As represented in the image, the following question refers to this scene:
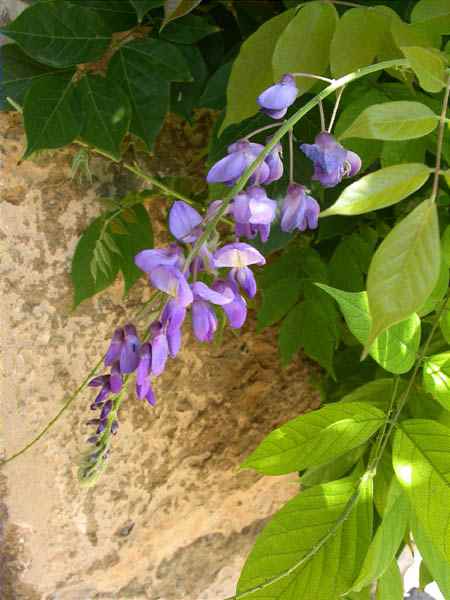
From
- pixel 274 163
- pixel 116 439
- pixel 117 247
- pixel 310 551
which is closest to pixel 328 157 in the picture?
pixel 274 163

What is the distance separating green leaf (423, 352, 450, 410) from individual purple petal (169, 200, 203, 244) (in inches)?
11.3

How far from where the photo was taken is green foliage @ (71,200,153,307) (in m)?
0.99

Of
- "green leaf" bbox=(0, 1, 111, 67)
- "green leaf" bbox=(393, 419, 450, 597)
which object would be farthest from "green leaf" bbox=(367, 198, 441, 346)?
"green leaf" bbox=(0, 1, 111, 67)

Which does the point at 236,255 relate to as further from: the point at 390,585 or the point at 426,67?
the point at 390,585

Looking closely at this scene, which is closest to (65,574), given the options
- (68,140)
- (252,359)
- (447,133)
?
(252,359)

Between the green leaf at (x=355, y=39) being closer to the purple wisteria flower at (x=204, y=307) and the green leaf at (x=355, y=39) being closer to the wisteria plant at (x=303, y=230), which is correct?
the wisteria plant at (x=303, y=230)

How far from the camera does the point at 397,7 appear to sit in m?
0.98

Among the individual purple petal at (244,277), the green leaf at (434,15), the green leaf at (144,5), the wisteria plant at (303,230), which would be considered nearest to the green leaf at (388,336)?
the wisteria plant at (303,230)

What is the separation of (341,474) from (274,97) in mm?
535

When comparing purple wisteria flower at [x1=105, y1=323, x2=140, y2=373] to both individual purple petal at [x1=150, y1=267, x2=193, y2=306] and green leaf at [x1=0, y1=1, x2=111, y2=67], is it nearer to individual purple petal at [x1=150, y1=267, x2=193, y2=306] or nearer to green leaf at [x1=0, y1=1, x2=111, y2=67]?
individual purple petal at [x1=150, y1=267, x2=193, y2=306]

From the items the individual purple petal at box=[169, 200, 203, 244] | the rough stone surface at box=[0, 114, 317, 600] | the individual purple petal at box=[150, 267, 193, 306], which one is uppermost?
the individual purple petal at box=[169, 200, 203, 244]

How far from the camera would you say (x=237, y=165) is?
0.57 metres

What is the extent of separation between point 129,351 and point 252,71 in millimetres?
360

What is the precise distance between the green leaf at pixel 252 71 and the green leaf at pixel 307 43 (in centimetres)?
4
